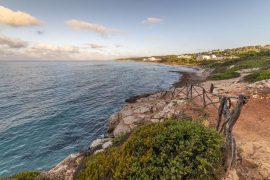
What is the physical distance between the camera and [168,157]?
518cm

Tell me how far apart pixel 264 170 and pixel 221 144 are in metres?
2.35

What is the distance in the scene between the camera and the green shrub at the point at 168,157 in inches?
195

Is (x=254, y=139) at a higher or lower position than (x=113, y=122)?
higher

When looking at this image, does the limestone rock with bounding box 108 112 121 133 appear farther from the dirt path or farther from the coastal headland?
the dirt path

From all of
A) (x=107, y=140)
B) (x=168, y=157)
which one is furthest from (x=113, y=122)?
(x=168, y=157)

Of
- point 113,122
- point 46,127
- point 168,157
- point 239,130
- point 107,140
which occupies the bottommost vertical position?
point 46,127

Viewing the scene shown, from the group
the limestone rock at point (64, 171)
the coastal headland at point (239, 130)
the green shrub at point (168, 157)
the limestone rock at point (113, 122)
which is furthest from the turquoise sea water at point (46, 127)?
the green shrub at point (168, 157)

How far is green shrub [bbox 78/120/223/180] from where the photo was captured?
195 inches

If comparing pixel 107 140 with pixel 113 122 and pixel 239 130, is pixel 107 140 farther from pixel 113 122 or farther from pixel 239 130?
pixel 239 130

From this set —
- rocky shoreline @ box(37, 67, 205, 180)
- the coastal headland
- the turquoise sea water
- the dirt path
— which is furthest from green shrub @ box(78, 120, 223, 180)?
the turquoise sea water

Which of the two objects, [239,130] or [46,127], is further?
[46,127]

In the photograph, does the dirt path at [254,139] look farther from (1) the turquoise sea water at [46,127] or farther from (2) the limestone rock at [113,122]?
(1) the turquoise sea water at [46,127]

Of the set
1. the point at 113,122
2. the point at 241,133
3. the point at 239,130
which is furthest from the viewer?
the point at 113,122

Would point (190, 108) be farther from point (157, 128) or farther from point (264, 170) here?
point (157, 128)
